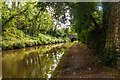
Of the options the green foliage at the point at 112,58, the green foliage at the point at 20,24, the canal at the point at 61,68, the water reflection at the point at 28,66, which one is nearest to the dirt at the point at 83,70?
the canal at the point at 61,68

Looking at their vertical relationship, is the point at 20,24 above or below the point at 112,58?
above

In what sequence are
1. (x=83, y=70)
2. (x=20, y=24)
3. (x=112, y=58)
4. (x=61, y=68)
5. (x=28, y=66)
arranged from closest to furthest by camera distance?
(x=83, y=70) → (x=112, y=58) → (x=61, y=68) → (x=28, y=66) → (x=20, y=24)

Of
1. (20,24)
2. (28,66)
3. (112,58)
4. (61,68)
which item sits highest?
(20,24)

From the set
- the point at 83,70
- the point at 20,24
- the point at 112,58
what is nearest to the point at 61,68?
the point at 83,70

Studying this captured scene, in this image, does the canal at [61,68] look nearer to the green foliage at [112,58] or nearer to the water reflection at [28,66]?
the water reflection at [28,66]

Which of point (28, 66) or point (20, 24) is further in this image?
point (20, 24)

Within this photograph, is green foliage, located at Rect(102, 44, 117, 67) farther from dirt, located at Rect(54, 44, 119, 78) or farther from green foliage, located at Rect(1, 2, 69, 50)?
green foliage, located at Rect(1, 2, 69, 50)

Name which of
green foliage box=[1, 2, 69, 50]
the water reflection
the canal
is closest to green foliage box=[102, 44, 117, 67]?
the canal

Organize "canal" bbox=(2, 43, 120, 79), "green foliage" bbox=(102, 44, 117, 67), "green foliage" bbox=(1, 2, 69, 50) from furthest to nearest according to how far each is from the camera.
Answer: "green foliage" bbox=(1, 2, 69, 50) < "green foliage" bbox=(102, 44, 117, 67) < "canal" bbox=(2, 43, 120, 79)

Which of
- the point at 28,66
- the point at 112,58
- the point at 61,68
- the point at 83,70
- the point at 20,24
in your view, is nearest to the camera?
the point at 83,70

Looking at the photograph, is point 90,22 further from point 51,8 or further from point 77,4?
point 77,4

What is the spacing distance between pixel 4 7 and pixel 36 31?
1391 centimetres

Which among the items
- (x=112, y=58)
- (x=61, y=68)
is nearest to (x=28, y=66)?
(x=61, y=68)

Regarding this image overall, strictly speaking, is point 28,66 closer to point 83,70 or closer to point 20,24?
point 83,70
